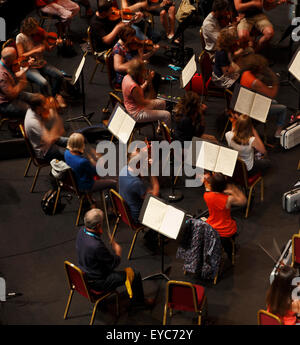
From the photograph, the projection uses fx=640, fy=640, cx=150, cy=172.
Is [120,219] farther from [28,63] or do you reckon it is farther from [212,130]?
[28,63]

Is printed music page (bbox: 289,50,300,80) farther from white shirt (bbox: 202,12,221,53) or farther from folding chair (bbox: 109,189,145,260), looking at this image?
folding chair (bbox: 109,189,145,260)

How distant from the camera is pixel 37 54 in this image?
9.39 m

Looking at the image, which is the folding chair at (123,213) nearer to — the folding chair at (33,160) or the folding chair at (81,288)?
the folding chair at (81,288)

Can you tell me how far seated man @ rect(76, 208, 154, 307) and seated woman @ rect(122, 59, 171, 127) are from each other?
260cm

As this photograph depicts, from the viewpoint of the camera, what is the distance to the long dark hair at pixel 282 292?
217 inches

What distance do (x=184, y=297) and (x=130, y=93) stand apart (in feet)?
10.7

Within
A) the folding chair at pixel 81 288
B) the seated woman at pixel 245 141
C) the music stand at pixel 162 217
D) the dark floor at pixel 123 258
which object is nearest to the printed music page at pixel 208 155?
the seated woman at pixel 245 141

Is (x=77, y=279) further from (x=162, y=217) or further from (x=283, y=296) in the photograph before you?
(x=283, y=296)

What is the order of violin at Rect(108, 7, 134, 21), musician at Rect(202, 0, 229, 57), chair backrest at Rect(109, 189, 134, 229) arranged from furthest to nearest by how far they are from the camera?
violin at Rect(108, 7, 134, 21) < musician at Rect(202, 0, 229, 57) < chair backrest at Rect(109, 189, 134, 229)

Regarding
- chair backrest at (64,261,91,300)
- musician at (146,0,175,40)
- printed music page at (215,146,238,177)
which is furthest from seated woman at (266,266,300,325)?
musician at (146,0,175,40)

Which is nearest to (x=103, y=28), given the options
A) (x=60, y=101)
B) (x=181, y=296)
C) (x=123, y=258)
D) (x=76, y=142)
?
(x=60, y=101)

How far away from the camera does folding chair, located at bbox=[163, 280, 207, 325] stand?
18.7ft

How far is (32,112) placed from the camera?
25.4 feet

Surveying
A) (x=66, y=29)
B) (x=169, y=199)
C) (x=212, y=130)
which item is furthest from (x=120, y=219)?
(x=66, y=29)
